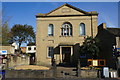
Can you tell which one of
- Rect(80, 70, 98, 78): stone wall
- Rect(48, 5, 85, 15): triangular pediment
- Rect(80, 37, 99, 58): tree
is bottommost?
Rect(80, 70, 98, 78): stone wall

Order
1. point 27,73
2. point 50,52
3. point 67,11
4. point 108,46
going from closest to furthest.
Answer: point 27,73, point 108,46, point 50,52, point 67,11

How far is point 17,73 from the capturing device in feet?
47.3

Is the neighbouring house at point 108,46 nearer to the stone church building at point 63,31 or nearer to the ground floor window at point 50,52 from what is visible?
the stone church building at point 63,31

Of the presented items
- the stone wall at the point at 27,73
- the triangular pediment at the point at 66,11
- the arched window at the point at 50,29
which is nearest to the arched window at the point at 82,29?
the triangular pediment at the point at 66,11

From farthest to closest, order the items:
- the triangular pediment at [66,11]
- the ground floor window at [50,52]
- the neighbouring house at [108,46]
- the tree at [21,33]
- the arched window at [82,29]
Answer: the tree at [21,33]
the triangular pediment at [66,11]
the arched window at [82,29]
the ground floor window at [50,52]
the neighbouring house at [108,46]

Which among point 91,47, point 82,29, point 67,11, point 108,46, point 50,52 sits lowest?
point 50,52

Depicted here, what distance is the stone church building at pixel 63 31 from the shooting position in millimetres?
25078

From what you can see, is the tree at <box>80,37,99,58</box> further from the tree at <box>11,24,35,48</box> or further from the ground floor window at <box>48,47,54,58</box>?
the tree at <box>11,24,35,48</box>

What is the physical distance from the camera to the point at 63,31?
1028 inches

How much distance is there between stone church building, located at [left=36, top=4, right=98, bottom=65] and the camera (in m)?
25.1

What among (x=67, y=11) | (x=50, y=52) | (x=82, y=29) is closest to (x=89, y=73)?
(x=50, y=52)

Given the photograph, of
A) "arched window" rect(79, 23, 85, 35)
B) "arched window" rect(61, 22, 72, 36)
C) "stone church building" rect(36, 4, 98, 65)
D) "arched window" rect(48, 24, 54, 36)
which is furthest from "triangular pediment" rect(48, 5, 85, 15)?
"arched window" rect(48, 24, 54, 36)

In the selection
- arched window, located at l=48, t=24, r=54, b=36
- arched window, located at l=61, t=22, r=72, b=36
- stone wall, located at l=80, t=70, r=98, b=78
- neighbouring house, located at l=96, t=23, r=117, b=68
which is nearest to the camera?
stone wall, located at l=80, t=70, r=98, b=78

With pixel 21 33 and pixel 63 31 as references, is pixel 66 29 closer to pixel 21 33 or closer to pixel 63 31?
pixel 63 31
